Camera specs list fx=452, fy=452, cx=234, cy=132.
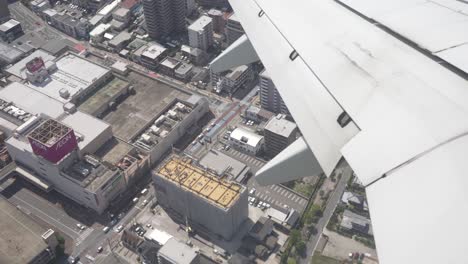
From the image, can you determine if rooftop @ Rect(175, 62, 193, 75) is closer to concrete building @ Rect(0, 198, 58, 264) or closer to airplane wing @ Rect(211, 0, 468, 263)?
concrete building @ Rect(0, 198, 58, 264)

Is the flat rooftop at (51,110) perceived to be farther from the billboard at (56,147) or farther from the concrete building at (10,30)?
the concrete building at (10,30)

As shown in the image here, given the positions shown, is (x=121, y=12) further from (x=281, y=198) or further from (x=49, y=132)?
(x=281, y=198)

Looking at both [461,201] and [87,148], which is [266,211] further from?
[461,201]

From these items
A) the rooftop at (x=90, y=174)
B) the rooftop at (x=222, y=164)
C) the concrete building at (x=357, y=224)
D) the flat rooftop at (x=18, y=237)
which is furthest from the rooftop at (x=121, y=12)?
the concrete building at (x=357, y=224)

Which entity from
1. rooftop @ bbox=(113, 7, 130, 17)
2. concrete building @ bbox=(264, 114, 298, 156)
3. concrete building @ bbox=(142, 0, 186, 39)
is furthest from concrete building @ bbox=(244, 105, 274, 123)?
rooftop @ bbox=(113, 7, 130, 17)

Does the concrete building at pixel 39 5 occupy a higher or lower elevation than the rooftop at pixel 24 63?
higher

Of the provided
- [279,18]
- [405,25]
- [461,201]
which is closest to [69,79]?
[279,18]
